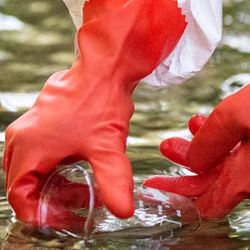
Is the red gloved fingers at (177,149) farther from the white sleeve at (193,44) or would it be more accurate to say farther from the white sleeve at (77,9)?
the white sleeve at (77,9)

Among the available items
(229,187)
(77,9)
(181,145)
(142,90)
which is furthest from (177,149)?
(142,90)

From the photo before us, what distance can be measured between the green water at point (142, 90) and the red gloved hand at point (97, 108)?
3.5 inches

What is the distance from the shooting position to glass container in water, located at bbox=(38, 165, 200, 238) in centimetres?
113

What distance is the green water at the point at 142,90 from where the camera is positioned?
3.74 feet

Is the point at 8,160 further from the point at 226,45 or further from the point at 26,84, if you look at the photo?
the point at 226,45

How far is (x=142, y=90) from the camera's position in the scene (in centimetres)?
187

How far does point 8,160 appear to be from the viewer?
1.12m

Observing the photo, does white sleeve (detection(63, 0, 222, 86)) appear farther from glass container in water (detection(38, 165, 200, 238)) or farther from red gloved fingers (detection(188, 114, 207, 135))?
glass container in water (detection(38, 165, 200, 238))

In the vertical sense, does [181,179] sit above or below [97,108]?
below

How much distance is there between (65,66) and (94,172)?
36.9 inches

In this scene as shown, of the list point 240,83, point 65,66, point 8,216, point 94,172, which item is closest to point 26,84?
point 65,66

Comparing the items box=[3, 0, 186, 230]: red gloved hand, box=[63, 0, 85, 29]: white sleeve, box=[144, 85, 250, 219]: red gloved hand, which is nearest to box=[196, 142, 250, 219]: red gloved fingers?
box=[144, 85, 250, 219]: red gloved hand

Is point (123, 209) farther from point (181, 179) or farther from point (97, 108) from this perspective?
point (181, 179)

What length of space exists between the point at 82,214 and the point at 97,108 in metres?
0.13
